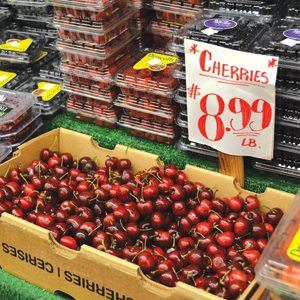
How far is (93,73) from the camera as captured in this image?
2521 mm

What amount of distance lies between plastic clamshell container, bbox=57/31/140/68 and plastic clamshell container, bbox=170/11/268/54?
1.25ft

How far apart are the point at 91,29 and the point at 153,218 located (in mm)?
872

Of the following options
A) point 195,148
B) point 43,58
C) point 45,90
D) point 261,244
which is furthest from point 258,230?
point 43,58

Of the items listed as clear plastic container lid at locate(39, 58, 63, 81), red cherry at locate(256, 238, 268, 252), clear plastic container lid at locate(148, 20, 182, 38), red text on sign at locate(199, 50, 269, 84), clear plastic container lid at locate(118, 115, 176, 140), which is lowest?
red cherry at locate(256, 238, 268, 252)

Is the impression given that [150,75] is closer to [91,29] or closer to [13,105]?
[91,29]

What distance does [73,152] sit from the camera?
2.59 metres

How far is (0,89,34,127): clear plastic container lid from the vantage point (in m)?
2.58

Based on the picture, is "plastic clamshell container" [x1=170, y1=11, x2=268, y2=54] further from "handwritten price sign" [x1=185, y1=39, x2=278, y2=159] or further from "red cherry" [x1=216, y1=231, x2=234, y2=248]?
"red cherry" [x1=216, y1=231, x2=234, y2=248]

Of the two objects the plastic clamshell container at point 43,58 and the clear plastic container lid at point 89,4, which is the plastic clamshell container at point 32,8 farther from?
the clear plastic container lid at point 89,4

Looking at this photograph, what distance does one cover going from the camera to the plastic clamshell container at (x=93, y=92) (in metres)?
2.55

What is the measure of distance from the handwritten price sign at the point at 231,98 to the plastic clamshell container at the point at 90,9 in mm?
484

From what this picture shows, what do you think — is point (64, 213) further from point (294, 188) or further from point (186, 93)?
point (294, 188)

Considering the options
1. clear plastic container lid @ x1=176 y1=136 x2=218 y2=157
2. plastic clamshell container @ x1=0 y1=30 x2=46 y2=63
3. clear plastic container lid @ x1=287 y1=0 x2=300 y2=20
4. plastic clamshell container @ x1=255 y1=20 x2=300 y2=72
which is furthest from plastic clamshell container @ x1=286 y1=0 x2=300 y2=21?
plastic clamshell container @ x1=0 y1=30 x2=46 y2=63

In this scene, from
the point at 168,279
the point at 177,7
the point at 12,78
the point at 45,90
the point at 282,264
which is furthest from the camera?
the point at 12,78
